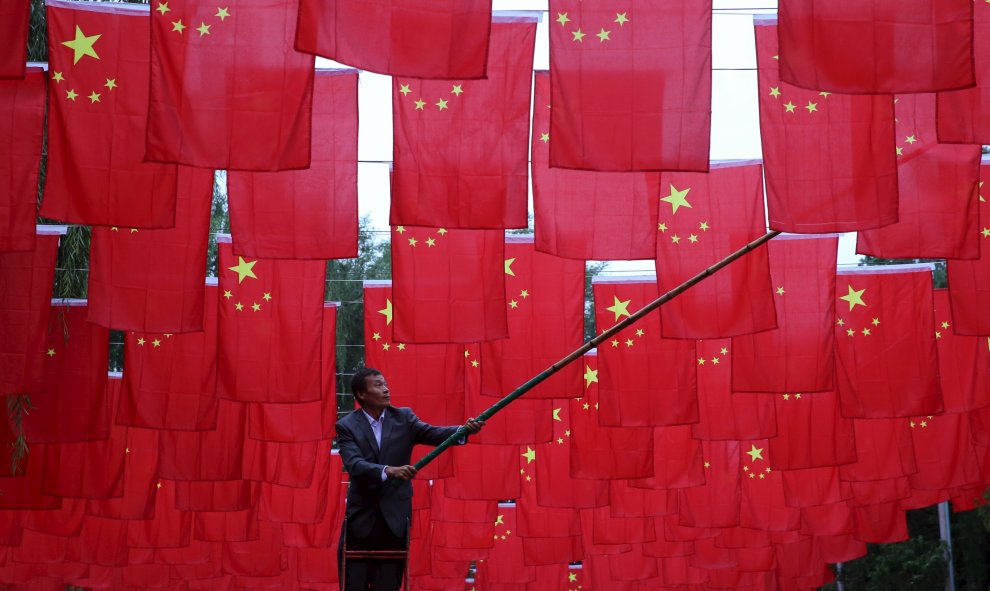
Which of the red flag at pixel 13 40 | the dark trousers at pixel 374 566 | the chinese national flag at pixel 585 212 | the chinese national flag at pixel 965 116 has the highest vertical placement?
the red flag at pixel 13 40

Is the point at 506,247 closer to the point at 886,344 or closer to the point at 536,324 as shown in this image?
the point at 536,324

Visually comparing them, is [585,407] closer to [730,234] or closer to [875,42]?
[730,234]

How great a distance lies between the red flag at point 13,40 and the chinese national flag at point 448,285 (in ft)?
13.1

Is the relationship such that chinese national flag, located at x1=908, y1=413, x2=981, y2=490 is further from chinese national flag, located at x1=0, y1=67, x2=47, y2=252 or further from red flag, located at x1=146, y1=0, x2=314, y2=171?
chinese national flag, located at x1=0, y1=67, x2=47, y2=252

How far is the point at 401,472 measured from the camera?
6707 millimetres

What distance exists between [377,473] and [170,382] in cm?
788

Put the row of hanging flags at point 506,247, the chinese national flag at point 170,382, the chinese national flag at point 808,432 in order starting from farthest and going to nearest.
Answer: the chinese national flag at point 808,432 → the chinese national flag at point 170,382 → the row of hanging flags at point 506,247

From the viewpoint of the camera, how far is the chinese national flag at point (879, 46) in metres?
8.85

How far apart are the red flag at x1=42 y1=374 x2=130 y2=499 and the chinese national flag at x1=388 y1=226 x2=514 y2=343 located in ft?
17.5

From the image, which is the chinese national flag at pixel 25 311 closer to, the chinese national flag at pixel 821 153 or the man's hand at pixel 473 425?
the chinese national flag at pixel 821 153

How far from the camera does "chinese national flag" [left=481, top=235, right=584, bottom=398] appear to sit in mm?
13977

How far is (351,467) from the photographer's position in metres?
6.86

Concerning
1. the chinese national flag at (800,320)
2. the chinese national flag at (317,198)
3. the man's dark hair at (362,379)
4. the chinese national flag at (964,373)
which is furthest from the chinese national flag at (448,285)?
the chinese national flag at (964,373)

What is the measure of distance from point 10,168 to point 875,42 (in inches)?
263
